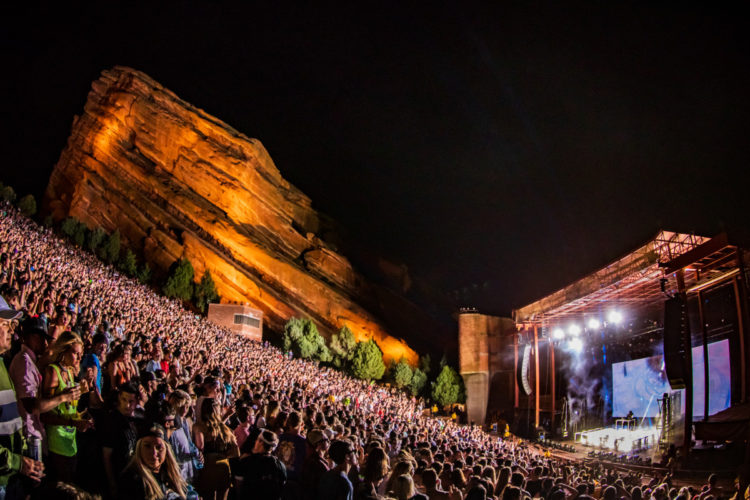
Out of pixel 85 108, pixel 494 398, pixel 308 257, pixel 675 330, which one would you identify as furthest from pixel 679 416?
pixel 85 108

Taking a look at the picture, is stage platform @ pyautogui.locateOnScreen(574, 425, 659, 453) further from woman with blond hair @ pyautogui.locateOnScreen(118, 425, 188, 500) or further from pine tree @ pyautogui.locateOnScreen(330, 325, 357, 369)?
pine tree @ pyautogui.locateOnScreen(330, 325, 357, 369)

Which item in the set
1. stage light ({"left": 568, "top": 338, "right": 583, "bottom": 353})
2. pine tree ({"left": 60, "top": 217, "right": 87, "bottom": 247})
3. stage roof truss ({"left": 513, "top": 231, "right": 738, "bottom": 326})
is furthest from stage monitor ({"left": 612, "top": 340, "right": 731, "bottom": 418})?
pine tree ({"left": 60, "top": 217, "right": 87, "bottom": 247})

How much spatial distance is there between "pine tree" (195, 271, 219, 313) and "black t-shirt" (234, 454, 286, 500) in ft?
160

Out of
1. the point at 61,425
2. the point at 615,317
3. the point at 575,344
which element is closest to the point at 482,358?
the point at 575,344

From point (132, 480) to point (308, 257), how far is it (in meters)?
58.8

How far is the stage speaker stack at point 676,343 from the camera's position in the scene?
61.8 feet

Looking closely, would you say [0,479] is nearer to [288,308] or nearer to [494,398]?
[494,398]

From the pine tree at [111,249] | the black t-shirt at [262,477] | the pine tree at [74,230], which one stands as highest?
the pine tree at [74,230]

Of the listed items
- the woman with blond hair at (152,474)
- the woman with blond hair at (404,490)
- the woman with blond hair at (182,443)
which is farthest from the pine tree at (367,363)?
the woman with blond hair at (152,474)

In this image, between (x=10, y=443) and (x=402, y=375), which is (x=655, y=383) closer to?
(x=402, y=375)

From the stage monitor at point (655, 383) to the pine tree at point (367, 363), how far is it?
24.2 meters

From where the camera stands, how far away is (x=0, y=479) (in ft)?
10.3

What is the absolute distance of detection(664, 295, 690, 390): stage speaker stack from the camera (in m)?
18.8

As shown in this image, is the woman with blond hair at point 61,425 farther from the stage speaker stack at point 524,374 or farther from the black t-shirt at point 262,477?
the stage speaker stack at point 524,374
